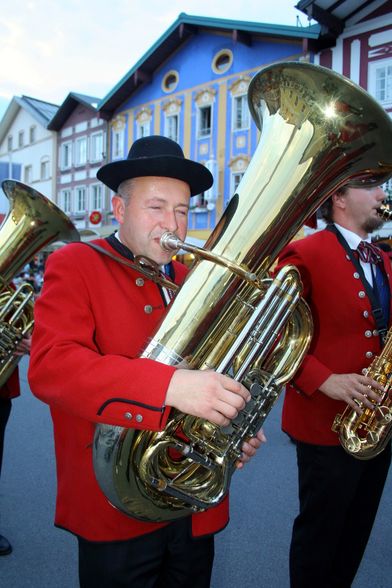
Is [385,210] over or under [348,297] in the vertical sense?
over

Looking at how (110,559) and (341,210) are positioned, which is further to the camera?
(341,210)

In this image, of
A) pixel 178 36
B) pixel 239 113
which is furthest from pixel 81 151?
pixel 239 113

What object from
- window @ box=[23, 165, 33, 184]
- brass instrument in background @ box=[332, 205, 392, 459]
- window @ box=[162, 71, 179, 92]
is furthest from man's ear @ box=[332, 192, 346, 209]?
window @ box=[23, 165, 33, 184]

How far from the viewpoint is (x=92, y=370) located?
46.1 inches

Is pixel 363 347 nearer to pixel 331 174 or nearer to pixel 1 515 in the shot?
pixel 331 174

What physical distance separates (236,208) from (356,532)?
1.59 metres

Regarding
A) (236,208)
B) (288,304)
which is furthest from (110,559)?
(236,208)

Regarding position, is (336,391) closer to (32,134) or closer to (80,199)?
(80,199)

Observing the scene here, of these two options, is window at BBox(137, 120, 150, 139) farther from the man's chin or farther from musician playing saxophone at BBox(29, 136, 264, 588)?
musician playing saxophone at BBox(29, 136, 264, 588)

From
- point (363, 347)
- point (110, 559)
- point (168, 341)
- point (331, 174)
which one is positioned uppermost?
point (331, 174)

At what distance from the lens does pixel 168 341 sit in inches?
48.4

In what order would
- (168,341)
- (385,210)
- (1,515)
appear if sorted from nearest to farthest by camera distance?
(168,341) → (385,210) → (1,515)

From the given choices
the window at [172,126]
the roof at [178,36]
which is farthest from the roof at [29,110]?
the window at [172,126]

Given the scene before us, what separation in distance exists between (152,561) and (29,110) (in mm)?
26434
